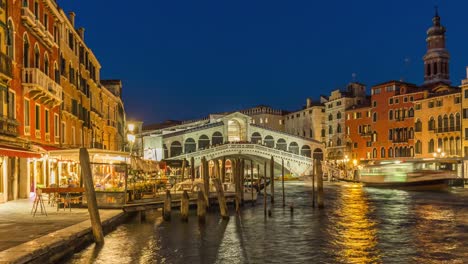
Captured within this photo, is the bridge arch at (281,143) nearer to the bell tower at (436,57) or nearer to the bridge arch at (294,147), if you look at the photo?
the bridge arch at (294,147)

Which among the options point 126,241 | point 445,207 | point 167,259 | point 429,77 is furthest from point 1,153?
point 429,77

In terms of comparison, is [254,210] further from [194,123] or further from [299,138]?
[194,123]

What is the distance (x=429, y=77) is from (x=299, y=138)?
53.6 feet

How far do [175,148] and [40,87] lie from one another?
41332mm

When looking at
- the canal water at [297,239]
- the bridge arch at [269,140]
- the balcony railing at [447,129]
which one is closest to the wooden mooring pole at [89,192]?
the canal water at [297,239]

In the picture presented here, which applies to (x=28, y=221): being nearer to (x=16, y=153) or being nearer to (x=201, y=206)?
(x=16, y=153)

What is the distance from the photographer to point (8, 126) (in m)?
18.3

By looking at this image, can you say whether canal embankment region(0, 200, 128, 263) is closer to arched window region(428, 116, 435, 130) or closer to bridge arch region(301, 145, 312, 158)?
arched window region(428, 116, 435, 130)

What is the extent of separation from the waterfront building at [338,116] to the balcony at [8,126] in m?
50.4

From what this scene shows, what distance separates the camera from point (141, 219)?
1980cm

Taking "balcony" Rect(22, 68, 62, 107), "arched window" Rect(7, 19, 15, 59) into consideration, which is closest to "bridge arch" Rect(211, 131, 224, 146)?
"balcony" Rect(22, 68, 62, 107)

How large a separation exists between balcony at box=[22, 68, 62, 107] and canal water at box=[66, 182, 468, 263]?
617cm

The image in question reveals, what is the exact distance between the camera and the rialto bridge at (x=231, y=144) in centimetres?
5531

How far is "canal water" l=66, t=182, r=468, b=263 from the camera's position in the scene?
42.3 feet
